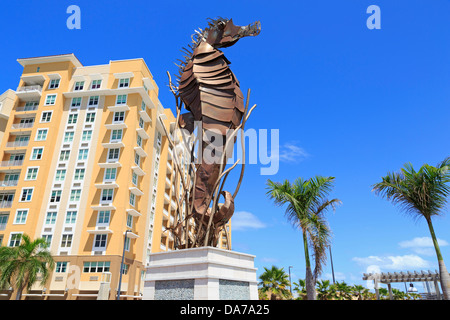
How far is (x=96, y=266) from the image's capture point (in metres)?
32.6

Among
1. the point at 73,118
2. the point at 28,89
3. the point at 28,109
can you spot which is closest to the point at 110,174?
the point at 73,118

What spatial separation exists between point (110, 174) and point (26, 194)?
356 inches

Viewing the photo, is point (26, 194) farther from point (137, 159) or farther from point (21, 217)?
point (137, 159)

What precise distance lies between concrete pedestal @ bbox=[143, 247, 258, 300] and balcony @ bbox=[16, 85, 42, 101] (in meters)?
38.2

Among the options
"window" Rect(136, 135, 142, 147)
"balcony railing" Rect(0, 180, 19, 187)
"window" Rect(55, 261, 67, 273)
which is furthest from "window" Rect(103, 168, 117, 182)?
"balcony railing" Rect(0, 180, 19, 187)

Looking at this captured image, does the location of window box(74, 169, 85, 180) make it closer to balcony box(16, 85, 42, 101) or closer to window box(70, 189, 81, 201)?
window box(70, 189, 81, 201)

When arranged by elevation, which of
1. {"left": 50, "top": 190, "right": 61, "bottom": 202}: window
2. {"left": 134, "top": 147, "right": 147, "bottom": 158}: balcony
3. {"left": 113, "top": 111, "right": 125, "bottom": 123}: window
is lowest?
{"left": 50, "top": 190, "right": 61, "bottom": 202}: window

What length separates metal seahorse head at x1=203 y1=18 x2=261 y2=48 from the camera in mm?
12414

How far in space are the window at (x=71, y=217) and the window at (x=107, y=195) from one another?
10.5 ft

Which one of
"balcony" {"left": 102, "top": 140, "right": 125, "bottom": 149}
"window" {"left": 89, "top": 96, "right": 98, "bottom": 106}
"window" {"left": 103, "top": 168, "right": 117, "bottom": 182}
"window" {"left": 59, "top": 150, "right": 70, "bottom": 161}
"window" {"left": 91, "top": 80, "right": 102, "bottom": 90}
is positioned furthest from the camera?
"window" {"left": 91, "top": 80, "right": 102, "bottom": 90}

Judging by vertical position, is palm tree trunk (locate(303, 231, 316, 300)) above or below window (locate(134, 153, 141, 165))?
below

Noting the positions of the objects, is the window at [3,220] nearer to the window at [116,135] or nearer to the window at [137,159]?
the window at [116,135]

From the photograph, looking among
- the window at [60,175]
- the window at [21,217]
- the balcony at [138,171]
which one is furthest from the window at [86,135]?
the window at [21,217]

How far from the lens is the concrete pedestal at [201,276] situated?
8.96 metres
